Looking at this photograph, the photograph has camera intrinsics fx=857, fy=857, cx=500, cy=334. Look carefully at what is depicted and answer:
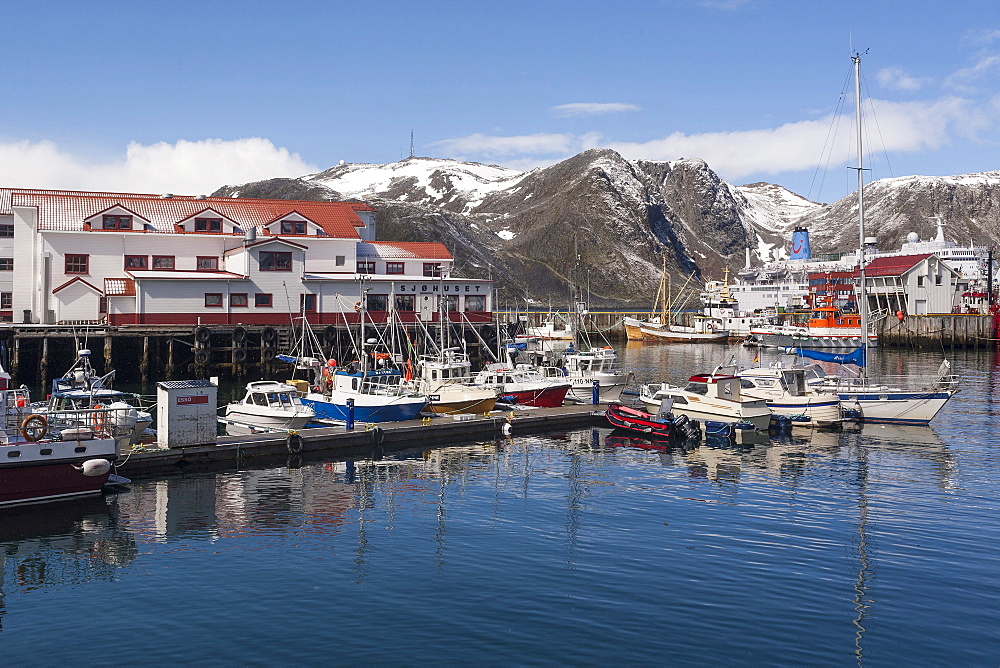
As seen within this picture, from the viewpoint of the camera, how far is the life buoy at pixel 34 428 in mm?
33812

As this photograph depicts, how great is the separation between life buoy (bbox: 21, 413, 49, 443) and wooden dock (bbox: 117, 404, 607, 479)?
449 centimetres

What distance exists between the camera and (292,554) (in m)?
28.6

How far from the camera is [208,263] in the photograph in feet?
307

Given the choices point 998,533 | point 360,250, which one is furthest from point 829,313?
point 998,533

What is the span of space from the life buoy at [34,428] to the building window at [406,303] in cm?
5931

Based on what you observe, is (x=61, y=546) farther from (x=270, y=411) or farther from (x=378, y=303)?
(x=378, y=303)

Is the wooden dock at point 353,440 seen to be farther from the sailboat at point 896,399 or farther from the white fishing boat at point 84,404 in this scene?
the sailboat at point 896,399

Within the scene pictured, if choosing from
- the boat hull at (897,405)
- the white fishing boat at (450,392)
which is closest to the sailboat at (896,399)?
the boat hull at (897,405)

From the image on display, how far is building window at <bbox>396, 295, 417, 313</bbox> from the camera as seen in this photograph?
307 feet

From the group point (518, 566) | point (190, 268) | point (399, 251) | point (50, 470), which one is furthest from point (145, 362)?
point (518, 566)

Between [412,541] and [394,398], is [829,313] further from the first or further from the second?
[412,541]

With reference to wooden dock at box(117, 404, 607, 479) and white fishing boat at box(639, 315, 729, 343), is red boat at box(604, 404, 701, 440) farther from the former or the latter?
white fishing boat at box(639, 315, 729, 343)

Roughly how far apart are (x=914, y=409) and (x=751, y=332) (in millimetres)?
94959

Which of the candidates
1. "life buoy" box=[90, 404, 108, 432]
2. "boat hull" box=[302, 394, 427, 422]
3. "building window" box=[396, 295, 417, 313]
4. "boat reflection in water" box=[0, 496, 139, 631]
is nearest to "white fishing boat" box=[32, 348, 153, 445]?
"life buoy" box=[90, 404, 108, 432]
